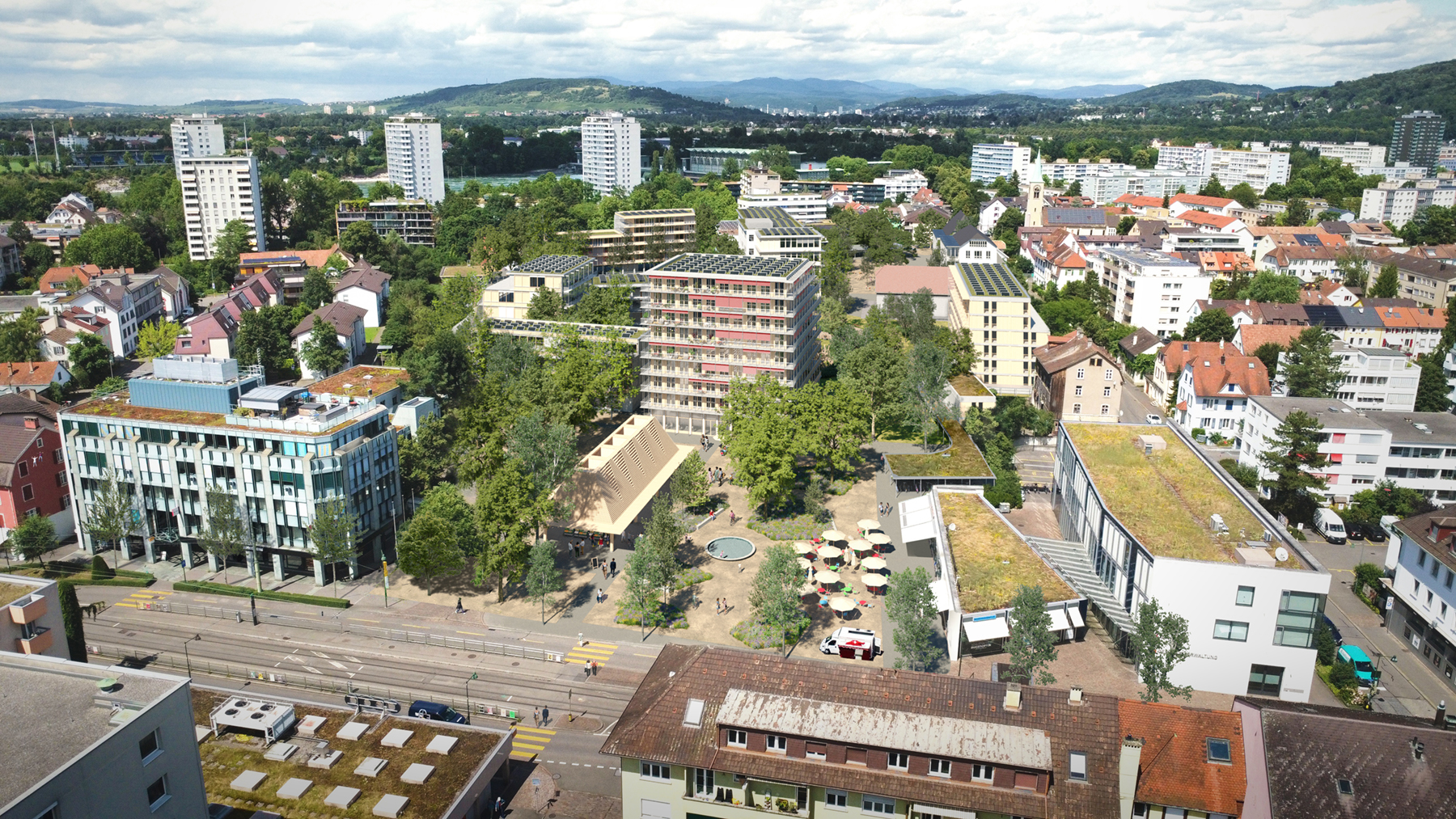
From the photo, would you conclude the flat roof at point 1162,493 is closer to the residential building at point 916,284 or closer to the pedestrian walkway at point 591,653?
the pedestrian walkway at point 591,653

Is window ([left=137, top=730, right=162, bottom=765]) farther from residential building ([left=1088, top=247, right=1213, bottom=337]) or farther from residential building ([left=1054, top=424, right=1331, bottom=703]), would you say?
residential building ([left=1088, top=247, right=1213, bottom=337])

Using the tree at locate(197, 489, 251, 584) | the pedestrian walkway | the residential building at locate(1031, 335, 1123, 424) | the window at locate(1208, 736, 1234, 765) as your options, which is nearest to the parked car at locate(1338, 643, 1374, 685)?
the window at locate(1208, 736, 1234, 765)

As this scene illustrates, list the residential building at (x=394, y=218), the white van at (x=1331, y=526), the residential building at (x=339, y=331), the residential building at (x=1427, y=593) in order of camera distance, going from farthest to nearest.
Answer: the residential building at (x=394, y=218), the residential building at (x=339, y=331), the white van at (x=1331, y=526), the residential building at (x=1427, y=593)

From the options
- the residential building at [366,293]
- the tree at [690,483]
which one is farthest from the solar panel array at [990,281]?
the residential building at [366,293]

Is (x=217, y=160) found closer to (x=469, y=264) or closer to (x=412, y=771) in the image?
(x=469, y=264)

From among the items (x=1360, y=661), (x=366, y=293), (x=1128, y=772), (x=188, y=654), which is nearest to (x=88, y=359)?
(x=366, y=293)

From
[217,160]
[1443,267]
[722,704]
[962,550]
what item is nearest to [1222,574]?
[962,550]

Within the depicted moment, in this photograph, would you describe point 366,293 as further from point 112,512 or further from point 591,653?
point 591,653
